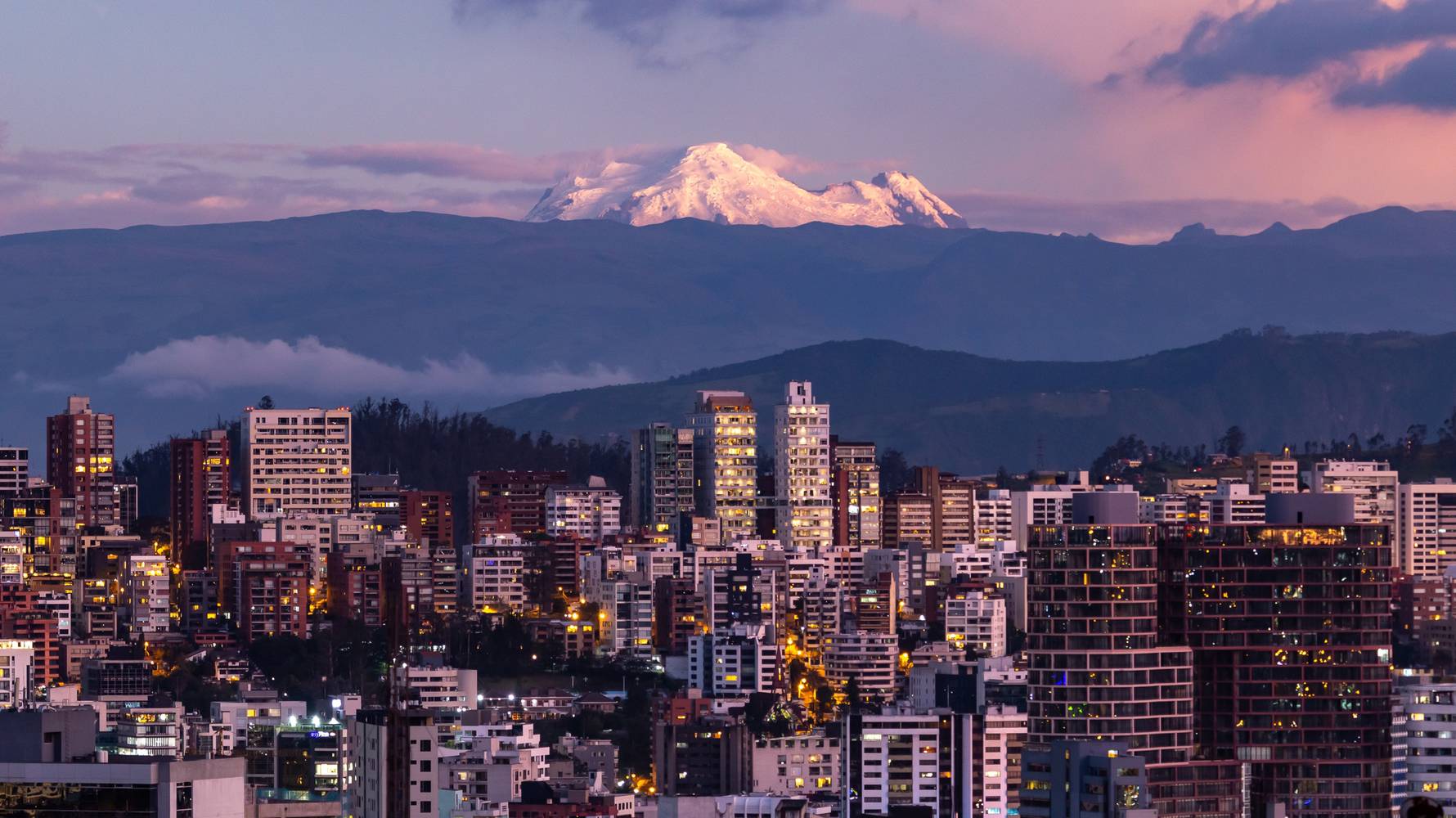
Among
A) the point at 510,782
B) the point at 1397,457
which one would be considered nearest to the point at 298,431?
the point at 1397,457

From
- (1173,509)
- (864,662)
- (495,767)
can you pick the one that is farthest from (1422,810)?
(1173,509)

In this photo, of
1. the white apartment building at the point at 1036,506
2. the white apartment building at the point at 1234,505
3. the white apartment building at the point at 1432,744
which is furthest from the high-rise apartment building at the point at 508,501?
the white apartment building at the point at 1432,744

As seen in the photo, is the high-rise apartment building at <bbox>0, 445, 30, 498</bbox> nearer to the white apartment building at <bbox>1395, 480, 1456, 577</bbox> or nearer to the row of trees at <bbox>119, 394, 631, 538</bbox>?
the row of trees at <bbox>119, 394, 631, 538</bbox>

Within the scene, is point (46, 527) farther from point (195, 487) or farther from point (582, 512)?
point (582, 512)

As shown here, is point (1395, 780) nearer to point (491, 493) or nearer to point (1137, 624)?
point (1137, 624)

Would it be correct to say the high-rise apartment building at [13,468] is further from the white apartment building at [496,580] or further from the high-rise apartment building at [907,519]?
the high-rise apartment building at [907,519]

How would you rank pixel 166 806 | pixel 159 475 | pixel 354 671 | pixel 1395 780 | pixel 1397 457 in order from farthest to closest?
pixel 1397 457 < pixel 159 475 < pixel 354 671 < pixel 1395 780 < pixel 166 806
